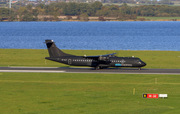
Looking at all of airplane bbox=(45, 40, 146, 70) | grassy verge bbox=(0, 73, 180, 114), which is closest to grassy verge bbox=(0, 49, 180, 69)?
airplane bbox=(45, 40, 146, 70)

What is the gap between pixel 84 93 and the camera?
38719 millimetres

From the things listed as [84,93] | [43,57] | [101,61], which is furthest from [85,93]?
[43,57]

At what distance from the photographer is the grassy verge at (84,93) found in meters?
31.0

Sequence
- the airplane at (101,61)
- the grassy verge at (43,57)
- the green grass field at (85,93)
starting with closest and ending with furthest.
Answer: the green grass field at (85,93), the airplane at (101,61), the grassy verge at (43,57)

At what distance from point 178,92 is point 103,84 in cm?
1139

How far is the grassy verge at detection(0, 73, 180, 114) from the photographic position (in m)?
31.0

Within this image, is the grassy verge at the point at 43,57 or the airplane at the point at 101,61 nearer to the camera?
the airplane at the point at 101,61

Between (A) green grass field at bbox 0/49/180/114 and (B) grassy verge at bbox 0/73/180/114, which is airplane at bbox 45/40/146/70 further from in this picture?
(B) grassy verge at bbox 0/73/180/114

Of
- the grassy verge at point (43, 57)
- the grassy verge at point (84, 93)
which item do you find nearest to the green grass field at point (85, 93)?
A: the grassy verge at point (84, 93)

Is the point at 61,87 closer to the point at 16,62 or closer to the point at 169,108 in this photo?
the point at 169,108

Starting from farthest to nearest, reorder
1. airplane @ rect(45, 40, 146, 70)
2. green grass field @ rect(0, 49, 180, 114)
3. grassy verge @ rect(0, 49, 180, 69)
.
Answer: grassy verge @ rect(0, 49, 180, 69)
airplane @ rect(45, 40, 146, 70)
green grass field @ rect(0, 49, 180, 114)

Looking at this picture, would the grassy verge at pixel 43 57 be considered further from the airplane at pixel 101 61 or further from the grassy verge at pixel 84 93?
the grassy verge at pixel 84 93

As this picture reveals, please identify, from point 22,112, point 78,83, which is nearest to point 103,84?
point 78,83

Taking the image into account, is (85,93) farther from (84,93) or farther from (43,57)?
(43,57)
